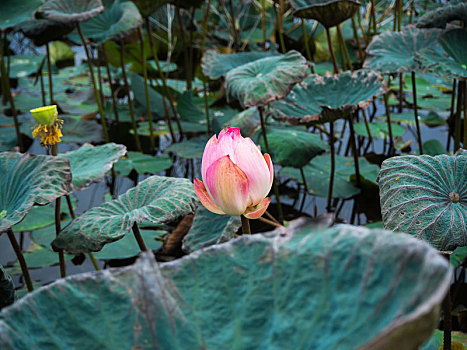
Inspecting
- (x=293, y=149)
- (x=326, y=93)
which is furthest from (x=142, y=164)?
(x=326, y=93)

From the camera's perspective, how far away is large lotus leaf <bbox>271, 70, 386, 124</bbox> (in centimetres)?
135

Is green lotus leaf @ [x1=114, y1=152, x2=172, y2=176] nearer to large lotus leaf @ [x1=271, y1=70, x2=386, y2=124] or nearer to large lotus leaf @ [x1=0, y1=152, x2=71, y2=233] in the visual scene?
large lotus leaf @ [x1=271, y1=70, x2=386, y2=124]

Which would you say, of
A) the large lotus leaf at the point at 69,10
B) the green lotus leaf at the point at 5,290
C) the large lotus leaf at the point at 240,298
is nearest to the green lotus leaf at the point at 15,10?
the large lotus leaf at the point at 69,10

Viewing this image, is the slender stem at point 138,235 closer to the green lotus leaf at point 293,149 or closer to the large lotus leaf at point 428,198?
the large lotus leaf at point 428,198

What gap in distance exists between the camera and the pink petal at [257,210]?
572 millimetres

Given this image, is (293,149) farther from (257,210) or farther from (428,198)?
(257,210)

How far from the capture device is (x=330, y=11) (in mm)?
1309

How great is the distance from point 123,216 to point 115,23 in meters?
1.33

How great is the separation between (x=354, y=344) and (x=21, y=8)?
6.30 ft

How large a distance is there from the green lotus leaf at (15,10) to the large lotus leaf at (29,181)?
1079 millimetres

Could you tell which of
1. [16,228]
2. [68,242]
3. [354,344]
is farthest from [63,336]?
[16,228]

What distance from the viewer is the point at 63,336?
0.35 m

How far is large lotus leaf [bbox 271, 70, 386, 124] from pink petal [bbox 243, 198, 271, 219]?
755 mm

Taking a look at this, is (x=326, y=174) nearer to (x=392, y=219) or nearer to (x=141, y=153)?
(x=141, y=153)
